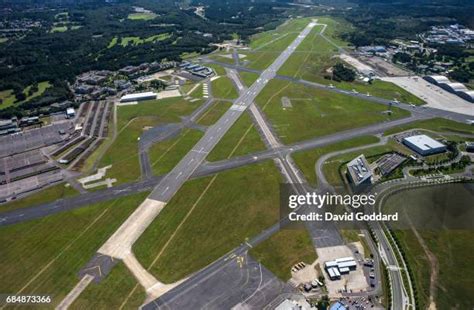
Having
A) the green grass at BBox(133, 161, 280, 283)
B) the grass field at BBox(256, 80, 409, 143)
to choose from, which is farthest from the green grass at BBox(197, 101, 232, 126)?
the green grass at BBox(133, 161, 280, 283)

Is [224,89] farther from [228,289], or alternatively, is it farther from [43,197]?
[228,289]

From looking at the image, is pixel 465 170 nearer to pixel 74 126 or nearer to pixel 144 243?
pixel 144 243

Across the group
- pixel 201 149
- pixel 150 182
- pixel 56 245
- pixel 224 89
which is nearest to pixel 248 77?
pixel 224 89

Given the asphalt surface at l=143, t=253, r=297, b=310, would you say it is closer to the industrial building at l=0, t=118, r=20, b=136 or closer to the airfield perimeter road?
the airfield perimeter road

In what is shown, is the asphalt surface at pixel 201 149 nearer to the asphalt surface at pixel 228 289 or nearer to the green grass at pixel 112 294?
the green grass at pixel 112 294

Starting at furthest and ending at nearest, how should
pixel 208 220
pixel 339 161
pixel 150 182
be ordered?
1. pixel 339 161
2. pixel 150 182
3. pixel 208 220
